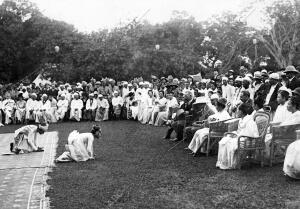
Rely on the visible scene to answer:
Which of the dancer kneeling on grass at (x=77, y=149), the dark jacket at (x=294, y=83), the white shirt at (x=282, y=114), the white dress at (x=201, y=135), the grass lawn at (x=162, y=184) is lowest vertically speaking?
the grass lawn at (x=162, y=184)

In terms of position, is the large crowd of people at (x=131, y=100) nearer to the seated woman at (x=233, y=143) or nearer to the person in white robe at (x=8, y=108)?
the person in white robe at (x=8, y=108)

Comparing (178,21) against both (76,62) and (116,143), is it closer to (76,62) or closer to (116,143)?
(76,62)

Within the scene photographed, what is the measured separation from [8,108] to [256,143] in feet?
45.8

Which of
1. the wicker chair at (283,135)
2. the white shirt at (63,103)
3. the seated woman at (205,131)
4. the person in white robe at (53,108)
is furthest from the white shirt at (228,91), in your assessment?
the person in white robe at (53,108)

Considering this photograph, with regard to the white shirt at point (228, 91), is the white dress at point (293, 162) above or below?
below

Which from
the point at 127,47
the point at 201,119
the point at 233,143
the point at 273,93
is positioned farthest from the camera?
the point at 127,47

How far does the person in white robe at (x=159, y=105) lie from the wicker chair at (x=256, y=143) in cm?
832

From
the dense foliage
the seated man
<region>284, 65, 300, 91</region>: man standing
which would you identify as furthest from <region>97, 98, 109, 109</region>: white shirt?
<region>284, 65, 300, 91</region>: man standing

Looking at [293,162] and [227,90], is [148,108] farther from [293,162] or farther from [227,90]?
[293,162]

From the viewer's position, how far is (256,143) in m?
8.70

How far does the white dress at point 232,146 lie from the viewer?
8.67 metres

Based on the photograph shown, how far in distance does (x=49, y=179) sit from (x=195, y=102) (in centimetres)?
518

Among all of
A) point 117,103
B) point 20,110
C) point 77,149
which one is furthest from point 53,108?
point 77,149

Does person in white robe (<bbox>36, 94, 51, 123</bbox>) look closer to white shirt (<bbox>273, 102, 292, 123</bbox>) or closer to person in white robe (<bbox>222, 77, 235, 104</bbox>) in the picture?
person in white robe (<bbox>222, 77, 235, 104</bbox>)
